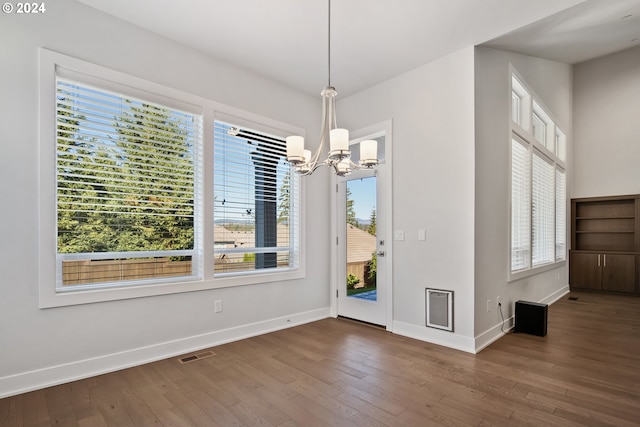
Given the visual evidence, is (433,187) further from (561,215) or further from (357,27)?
(561,215)

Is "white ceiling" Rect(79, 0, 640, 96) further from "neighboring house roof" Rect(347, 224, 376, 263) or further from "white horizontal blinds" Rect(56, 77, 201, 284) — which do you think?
"neighboring house roof" Rect(347, 224, 376, 263)

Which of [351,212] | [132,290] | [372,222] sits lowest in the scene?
[132,290]

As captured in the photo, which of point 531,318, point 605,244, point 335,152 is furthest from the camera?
point 605,244

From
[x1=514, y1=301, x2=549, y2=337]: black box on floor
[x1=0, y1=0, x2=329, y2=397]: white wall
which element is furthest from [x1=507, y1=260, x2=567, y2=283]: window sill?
[x1=0, y1=0, x2=329, y2=397]: white wall

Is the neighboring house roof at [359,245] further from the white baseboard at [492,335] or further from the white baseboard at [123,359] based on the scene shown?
the white baseboard at [492,335]

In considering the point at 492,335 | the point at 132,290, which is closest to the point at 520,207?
the point at 492,335

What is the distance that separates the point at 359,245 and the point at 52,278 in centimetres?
328

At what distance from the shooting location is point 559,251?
619 centimetres

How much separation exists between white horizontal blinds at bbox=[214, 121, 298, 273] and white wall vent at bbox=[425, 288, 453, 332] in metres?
1.81

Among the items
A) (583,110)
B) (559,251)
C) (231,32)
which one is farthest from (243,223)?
(583,110)

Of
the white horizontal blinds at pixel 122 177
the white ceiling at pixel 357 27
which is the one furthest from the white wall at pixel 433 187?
the white horizontal blinds at pixel 122 177

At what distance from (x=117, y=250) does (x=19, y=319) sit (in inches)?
31.9

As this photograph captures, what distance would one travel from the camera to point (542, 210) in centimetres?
538

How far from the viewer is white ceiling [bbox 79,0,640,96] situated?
2852 mm
